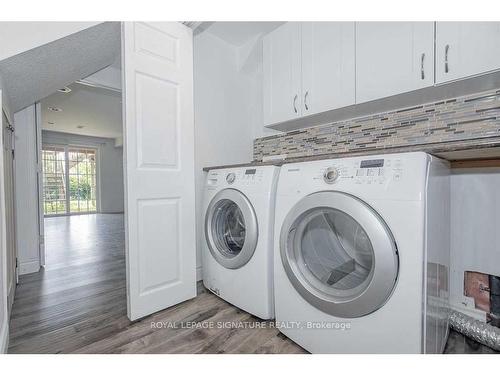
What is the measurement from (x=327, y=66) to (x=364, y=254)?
1239 millimetres

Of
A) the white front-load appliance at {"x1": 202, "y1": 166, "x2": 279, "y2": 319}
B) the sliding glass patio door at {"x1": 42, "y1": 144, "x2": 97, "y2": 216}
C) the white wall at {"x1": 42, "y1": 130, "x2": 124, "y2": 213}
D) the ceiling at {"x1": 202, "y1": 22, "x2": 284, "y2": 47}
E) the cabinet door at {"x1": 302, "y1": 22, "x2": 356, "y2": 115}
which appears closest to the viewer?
the white front-load appliance at {"x1": 202, "y1": 166, "x2": 279, "y2": 319}

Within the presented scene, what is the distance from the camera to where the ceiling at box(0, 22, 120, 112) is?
4.62 feet

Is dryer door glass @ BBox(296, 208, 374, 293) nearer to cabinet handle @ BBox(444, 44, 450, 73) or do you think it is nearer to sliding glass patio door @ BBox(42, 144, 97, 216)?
cabinet handle @ BBox(444, 44, 450, 73)

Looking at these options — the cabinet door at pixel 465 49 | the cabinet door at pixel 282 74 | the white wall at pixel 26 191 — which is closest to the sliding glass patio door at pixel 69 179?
Result: the white wall at pixel 26 191

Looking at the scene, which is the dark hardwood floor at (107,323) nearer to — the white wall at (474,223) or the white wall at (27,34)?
the white wall at (474,223)

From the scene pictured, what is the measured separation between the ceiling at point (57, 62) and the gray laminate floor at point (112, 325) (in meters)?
1.43

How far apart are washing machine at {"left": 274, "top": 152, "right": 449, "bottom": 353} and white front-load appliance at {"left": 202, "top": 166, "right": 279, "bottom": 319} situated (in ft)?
0.45

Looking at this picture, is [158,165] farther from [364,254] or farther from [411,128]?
[411,128]

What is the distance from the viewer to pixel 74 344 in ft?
4.19

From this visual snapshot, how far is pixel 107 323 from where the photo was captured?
1473mm

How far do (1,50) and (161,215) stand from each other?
1133 millimetres

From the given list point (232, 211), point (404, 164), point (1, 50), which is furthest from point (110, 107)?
point (404, 164)

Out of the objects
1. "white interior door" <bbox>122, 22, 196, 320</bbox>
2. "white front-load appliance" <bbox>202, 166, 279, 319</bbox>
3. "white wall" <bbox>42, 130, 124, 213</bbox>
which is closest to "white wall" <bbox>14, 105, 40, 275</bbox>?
"white interior door" <bbox>122, 22, 196, 320</bbox>
